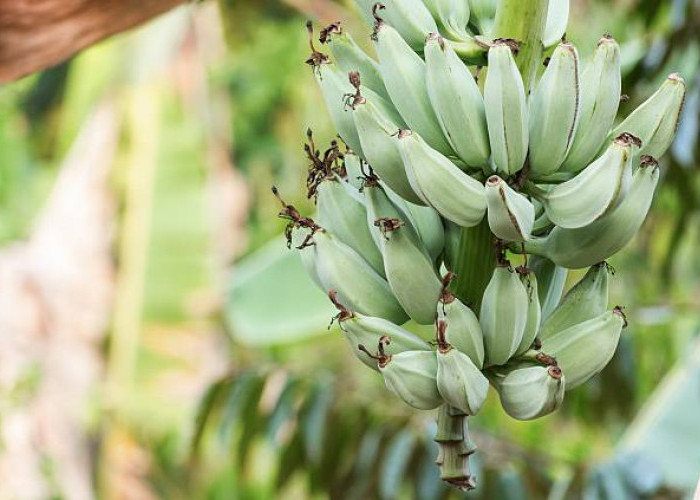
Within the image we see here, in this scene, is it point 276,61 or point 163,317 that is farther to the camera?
point 276,61

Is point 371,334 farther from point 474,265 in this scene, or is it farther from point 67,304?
point 67,304

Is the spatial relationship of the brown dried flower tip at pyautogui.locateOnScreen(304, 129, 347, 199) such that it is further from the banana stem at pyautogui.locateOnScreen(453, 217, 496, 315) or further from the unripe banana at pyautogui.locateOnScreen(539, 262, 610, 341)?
the unripe banana at pyautogui.locateOnScreen(539, 262, 610, 341)

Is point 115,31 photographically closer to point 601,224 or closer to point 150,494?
point 601,224

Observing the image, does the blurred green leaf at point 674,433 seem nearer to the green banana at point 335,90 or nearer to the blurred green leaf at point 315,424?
the blurred green leaf at point 315,424

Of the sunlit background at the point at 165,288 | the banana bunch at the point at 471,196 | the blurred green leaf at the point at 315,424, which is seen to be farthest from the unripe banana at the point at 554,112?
the sunlit background at the point at 165,288

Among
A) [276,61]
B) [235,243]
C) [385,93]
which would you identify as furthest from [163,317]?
[385,93]


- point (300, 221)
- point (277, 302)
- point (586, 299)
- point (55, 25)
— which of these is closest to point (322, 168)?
point (300, 221)
